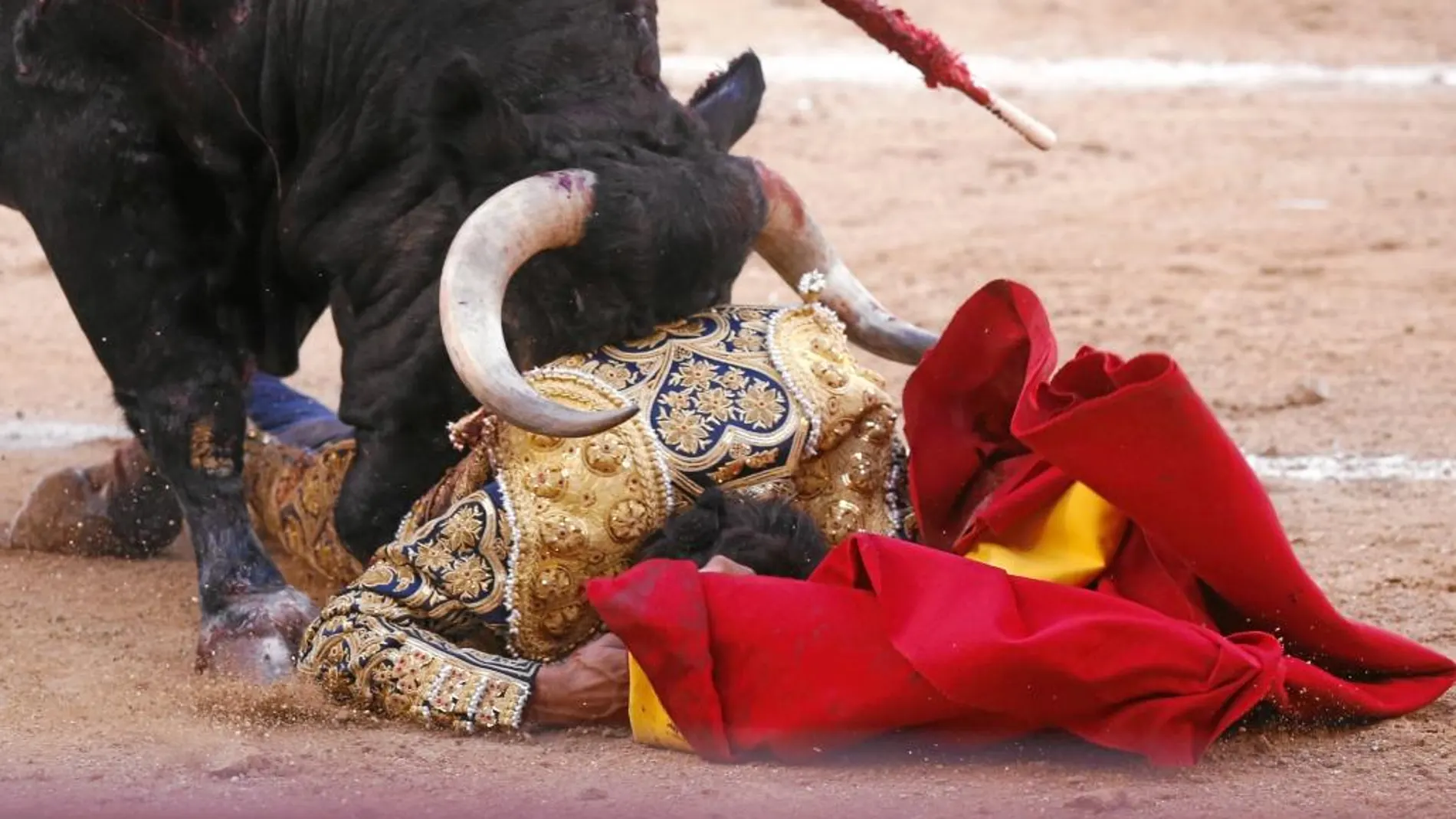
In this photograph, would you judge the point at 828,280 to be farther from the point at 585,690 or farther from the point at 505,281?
the point at 585,690

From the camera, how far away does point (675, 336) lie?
3459 mm

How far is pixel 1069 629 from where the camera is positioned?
2.95 m

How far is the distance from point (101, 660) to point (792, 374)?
1.25m

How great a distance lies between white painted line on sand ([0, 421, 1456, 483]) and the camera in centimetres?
503

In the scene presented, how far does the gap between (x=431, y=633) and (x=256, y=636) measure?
17.8 inches

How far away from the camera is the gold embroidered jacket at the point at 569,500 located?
3.29 metres

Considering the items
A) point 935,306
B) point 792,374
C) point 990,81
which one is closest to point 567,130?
point 792,374

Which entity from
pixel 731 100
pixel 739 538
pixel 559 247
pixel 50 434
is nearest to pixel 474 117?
pixel 559 247

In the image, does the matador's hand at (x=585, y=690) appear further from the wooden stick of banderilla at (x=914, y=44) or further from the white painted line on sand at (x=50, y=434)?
the white painted line on sand at (x=50, y=434)

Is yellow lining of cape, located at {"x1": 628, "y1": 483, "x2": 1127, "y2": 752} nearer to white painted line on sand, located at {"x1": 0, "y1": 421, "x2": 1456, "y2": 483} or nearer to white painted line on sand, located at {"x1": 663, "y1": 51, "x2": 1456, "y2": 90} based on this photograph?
white painted line on sand, located at {"x1": 0, "y1": 421, "x2": 1456, "y2": 483}

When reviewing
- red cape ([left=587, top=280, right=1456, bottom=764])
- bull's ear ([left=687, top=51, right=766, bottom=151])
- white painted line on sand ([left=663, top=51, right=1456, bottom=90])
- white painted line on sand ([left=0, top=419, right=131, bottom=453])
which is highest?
bull's ear ([left=687, top=51, right=766, bottom=151])

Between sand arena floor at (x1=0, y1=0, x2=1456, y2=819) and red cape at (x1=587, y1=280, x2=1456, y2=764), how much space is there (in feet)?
0.24

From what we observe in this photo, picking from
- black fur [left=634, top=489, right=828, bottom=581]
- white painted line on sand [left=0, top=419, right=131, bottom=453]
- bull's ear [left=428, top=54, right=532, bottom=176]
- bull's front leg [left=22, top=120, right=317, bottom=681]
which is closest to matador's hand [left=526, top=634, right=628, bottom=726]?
black fur [left=634, top=489, right=828, bottom=581]

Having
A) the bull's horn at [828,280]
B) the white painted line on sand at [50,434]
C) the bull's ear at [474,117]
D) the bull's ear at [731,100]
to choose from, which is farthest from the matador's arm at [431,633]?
the white painted line on sand at [50,434]
